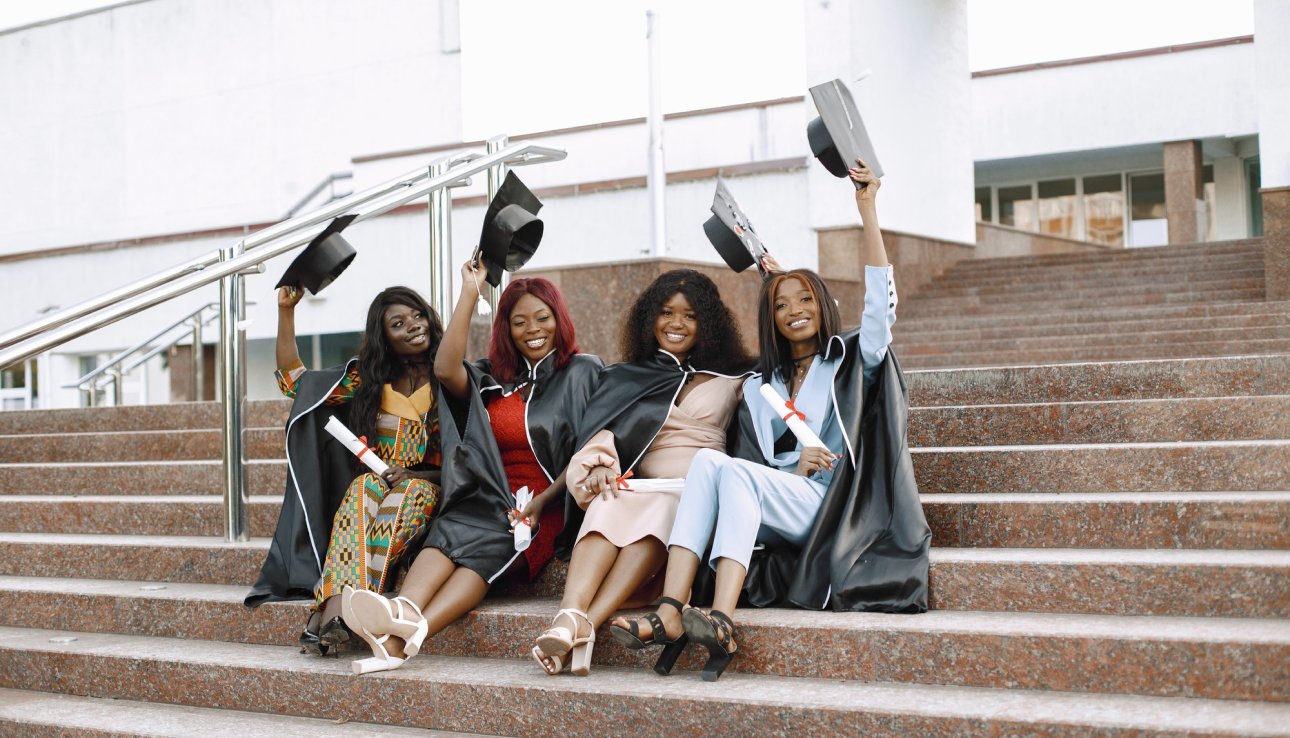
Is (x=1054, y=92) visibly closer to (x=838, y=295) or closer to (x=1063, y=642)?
(x=838, y=295)

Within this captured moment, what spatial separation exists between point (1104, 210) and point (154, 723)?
1682 centimetres

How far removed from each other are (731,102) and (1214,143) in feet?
31.9

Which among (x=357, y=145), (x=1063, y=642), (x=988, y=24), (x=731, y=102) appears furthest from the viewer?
(x=988, y=24)

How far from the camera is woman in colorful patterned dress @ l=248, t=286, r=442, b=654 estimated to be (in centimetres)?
375

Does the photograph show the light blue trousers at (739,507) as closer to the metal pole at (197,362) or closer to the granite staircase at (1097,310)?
the granite staircase at (1097,310)

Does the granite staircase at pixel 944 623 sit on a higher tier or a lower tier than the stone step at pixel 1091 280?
lower

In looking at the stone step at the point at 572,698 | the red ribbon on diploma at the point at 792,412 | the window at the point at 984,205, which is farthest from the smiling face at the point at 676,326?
the window at the point at 984,205

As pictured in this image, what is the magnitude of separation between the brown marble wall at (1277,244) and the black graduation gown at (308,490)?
543cm

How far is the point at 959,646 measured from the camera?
3018mm

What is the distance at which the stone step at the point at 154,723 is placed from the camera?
10.8 ft

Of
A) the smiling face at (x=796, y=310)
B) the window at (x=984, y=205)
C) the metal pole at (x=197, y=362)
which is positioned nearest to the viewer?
the smiling face at (x=796, y=310)

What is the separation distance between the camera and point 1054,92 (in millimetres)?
15305

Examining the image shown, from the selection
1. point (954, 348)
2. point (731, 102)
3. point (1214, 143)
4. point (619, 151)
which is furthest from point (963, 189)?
point (1214, 143)

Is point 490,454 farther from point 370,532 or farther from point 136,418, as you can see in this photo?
point 136,418
